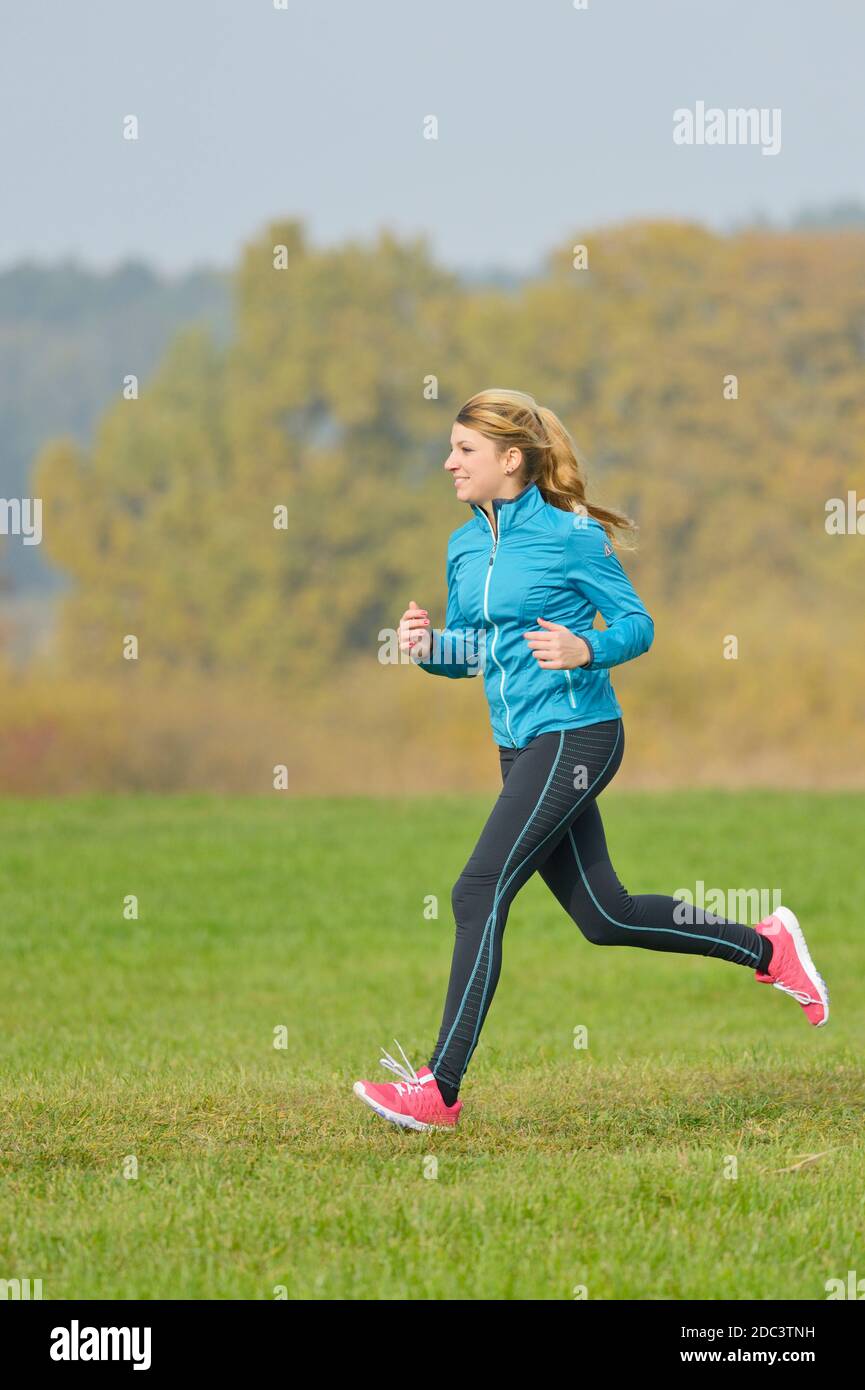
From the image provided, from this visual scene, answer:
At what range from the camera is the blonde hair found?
579cm

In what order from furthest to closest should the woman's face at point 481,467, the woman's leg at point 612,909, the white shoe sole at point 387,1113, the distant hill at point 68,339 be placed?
the distant hill at point 68,339
the woman's leg at point 612,909
the woman's face at point 481,467
the white shoe sole at point 387,1113

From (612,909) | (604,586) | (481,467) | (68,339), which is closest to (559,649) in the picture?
(604,586)

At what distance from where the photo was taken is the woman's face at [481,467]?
18.9ft

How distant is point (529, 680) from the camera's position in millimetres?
5637

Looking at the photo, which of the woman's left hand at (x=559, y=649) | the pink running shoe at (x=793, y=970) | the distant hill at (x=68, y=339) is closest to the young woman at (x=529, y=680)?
the woman's left hand at (x=559, y=649)

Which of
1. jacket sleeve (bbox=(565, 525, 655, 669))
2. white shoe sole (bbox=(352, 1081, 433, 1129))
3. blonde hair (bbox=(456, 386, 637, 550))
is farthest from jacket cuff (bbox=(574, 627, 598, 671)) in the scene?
white shoe sole (bbox=(352, 1081, 433, 1129))

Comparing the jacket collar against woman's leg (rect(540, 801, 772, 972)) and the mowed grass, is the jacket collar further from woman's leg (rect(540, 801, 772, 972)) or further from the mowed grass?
the mowed grass

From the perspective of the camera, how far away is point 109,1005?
1255 cm

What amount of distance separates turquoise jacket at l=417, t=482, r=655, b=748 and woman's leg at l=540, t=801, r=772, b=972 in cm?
39

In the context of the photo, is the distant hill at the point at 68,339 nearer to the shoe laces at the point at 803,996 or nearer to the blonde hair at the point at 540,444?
the blonde hair at the point at 540,444

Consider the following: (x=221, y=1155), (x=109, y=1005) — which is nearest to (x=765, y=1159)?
(x=221, y=1155)

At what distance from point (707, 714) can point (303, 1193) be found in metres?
25.1
